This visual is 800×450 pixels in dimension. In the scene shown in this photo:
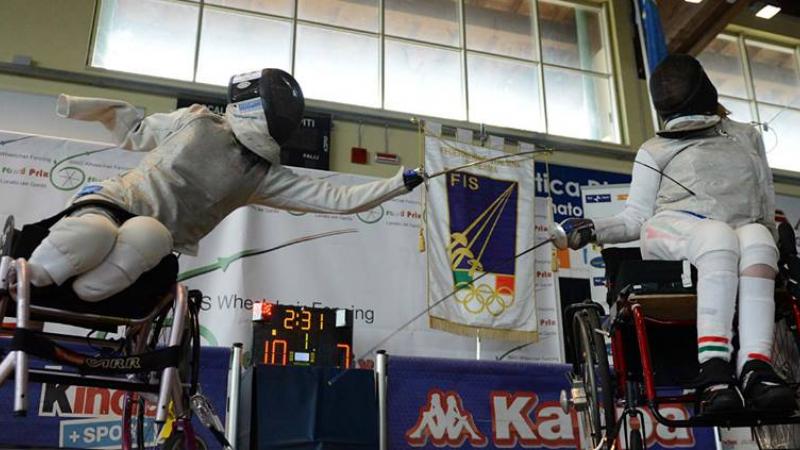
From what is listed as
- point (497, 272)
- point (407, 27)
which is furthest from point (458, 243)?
point (407, 27)

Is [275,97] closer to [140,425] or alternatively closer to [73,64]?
[140,425]

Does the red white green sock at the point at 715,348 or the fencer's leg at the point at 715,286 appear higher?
the fencer's leg at the point at 715,286

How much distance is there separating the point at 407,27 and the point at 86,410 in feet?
12.6

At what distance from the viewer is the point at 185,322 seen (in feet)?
6.72

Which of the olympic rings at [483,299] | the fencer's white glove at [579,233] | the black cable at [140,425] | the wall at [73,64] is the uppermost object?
the wall at [73,64]

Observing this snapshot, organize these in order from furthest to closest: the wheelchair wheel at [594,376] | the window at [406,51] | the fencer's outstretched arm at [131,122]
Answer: the window at [406,51] → the fencer's outstretched arm at [131,122] → the wheelchair wheel at [594,376]

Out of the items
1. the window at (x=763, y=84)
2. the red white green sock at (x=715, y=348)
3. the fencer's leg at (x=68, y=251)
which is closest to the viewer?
the fencer's leg at (x=68, y=251)

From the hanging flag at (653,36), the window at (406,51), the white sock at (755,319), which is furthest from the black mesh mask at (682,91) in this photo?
the window at (406,51)

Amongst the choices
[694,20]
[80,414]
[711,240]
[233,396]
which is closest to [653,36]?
[694,20]

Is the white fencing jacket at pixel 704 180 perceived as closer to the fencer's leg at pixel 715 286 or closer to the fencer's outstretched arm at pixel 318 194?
the fencer's leg at pixel 715 286

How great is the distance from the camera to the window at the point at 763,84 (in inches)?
264

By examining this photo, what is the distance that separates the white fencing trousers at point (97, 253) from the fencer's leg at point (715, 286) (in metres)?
1.52

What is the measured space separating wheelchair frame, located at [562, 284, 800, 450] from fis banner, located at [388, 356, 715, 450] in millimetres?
1233

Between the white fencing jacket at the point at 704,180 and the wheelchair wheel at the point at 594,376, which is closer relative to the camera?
the wheelchair wheel at the point at 594,376
